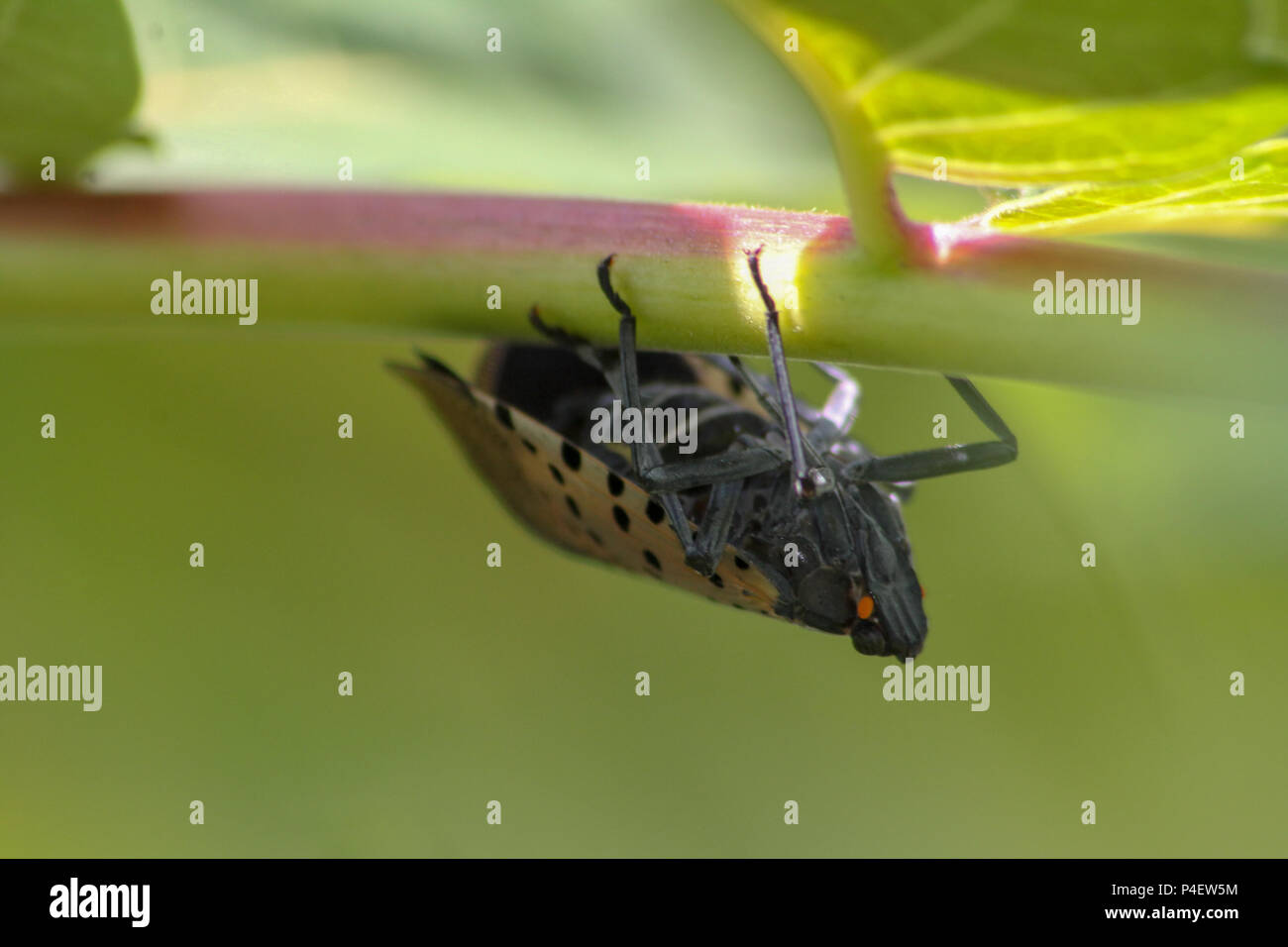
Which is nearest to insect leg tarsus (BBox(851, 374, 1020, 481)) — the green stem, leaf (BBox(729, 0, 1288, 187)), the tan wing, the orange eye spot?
the orange eye spot

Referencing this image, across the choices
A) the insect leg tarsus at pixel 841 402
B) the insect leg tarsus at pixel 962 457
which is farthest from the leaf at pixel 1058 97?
the insect leg tarsus at pixel 841 402

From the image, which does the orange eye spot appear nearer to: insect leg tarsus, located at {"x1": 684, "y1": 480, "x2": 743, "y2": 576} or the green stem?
insect leg tarsus, located at {"x1": 684, "y1": 480, "x2": 743, "y2": 576}

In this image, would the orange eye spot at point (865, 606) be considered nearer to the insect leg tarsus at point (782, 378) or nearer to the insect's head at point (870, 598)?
the insect's head at point (870, 598)

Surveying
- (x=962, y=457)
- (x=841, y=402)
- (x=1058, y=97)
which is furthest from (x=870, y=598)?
(x=1058, y=97)

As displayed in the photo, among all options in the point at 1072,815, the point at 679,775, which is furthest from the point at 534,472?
the point at 1072,815

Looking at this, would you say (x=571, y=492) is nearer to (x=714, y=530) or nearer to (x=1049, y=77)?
(x=714, y=530)
